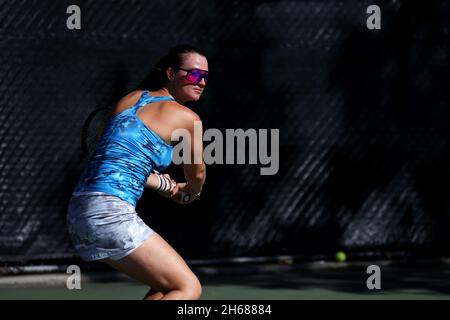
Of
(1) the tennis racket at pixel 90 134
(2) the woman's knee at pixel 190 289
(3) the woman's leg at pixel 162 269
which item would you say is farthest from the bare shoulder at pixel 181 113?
(1) the tennis racket at pixel 90 134

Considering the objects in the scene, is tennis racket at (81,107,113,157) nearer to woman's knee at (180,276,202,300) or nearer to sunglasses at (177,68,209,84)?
sunglasses at (177,68,209,84)

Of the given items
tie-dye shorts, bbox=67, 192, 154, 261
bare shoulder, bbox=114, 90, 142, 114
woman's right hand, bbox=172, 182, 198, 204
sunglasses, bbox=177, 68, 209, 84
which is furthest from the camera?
woman's right hand, bbox=172, 182, 198, 204

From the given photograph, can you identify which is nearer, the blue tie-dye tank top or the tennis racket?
the blue tie-dye tank top

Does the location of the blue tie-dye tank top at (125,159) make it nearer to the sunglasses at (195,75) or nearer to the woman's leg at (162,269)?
the woman's leg at (162,269)

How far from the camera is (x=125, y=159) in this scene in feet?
20.2

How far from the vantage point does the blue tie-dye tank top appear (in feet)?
20.1

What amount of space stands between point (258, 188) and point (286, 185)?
305mm

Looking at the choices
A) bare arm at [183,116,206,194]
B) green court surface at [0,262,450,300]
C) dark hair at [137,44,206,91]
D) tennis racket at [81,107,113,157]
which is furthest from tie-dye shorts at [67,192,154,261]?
green court surface at [0,262,450,300]

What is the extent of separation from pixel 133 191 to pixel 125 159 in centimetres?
18

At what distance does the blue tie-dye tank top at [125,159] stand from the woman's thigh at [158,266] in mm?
290

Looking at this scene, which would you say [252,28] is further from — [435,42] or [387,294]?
[387,294]

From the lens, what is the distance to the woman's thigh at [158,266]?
6.03m

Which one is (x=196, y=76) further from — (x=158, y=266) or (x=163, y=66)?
(x=158, y=266)
